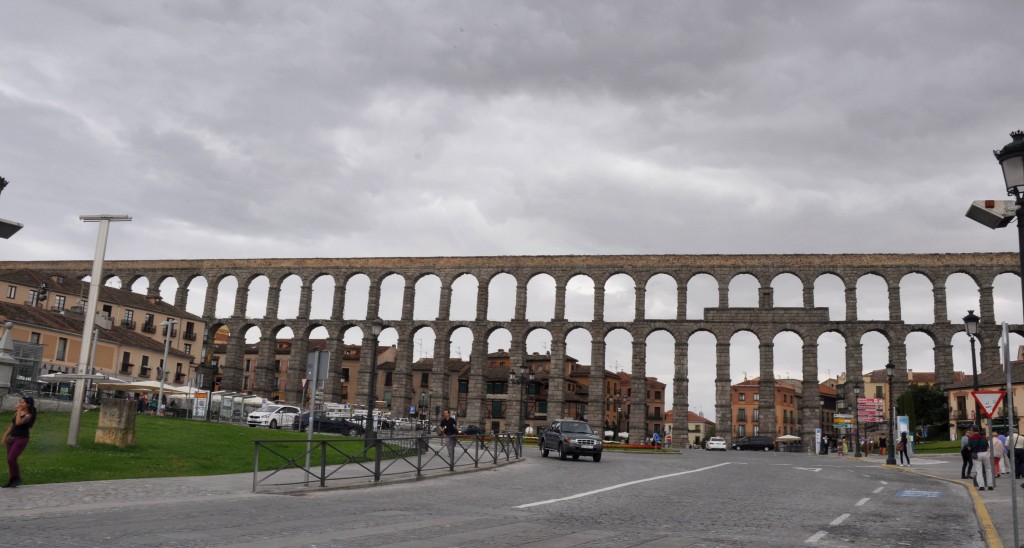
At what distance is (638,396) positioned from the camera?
67875 millimetres

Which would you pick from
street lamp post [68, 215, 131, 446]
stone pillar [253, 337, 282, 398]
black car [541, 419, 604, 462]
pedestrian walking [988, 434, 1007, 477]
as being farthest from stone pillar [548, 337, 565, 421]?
street lamp post [68, 215, 131, 446]

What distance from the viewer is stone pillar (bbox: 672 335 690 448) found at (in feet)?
220

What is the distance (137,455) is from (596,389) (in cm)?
5202

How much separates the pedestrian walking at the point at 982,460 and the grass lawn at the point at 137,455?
16144mm

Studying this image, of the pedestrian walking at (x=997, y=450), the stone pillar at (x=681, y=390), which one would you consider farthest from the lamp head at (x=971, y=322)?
the stone pillar at (x=681, y=390)

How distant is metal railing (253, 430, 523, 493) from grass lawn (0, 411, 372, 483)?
0.30 metres

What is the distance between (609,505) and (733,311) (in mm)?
57121

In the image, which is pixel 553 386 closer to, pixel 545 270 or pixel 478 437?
pixel 545 270

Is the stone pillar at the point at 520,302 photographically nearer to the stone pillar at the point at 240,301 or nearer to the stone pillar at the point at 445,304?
the stone pillar at the point at 445,304

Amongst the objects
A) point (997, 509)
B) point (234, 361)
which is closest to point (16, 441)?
point (997, 509)

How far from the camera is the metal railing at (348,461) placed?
55.4 feet

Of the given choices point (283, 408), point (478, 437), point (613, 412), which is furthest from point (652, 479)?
point (613, 412)

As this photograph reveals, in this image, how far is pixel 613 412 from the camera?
120688 mm

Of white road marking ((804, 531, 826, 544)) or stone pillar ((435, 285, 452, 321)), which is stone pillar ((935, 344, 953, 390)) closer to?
stone pillar ((435, 285, 452, 321))
